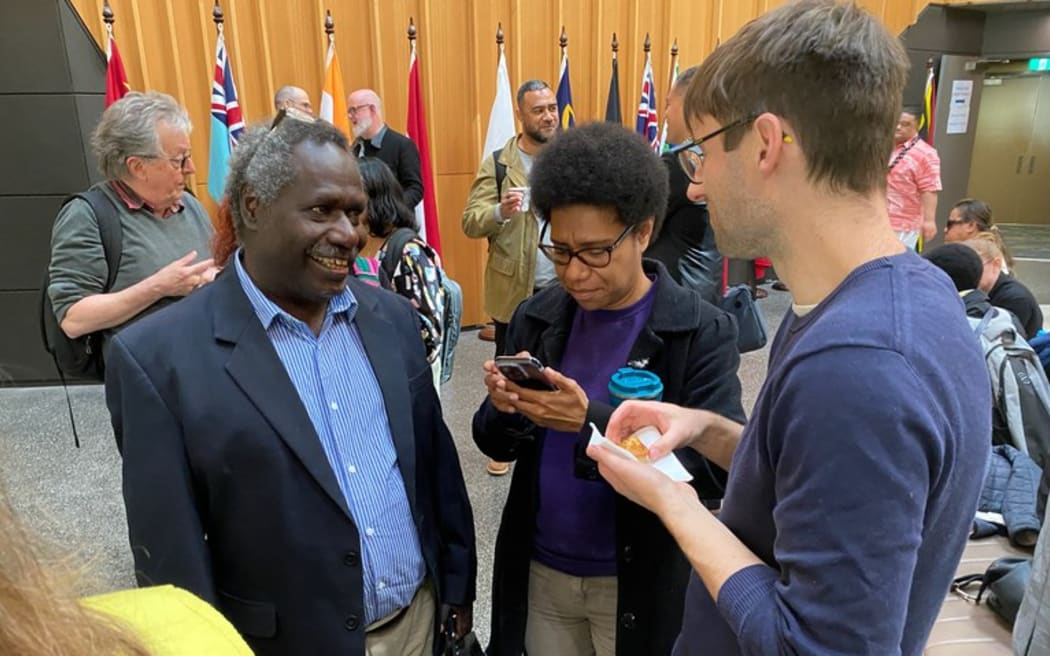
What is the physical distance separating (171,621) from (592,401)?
949 mm

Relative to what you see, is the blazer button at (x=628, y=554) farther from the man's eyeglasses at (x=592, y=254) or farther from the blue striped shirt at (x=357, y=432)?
the man's eyeglasses at (x=592, y=254)

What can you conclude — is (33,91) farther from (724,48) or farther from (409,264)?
(724,48)

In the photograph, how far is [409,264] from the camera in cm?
241

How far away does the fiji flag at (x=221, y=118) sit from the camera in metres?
4.75

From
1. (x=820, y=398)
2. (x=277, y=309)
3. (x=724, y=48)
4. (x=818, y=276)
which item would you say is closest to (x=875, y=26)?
(x=724, y=48)

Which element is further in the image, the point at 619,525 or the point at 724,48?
the point at 619,525

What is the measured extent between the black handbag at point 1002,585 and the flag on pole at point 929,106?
22.1ft

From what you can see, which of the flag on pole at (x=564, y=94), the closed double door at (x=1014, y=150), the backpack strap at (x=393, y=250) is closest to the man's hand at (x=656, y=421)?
the backpack strap at (x=393, y=250)

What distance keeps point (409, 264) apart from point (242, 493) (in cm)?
128

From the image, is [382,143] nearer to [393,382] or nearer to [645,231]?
[645,231]

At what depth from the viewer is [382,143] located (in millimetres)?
4758

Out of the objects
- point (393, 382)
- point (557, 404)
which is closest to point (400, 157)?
point (393, 382)

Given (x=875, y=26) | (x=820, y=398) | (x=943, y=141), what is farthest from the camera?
(x=943, y=141)

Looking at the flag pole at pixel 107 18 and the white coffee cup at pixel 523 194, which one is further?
the flag pole at pixel 107 18
